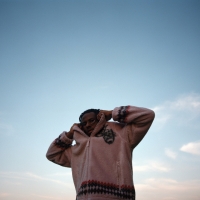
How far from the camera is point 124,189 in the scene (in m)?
2.77

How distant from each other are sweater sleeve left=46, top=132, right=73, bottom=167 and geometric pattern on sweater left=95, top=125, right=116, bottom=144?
2.35ft

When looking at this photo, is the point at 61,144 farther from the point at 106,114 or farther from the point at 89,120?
the point at 106,114

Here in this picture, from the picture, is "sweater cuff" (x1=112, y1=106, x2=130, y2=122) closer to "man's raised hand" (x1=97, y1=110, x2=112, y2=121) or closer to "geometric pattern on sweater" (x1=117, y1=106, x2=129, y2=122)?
"geometric pattern on sweater" (x1=117, y1=106, x2=129, y2=122)

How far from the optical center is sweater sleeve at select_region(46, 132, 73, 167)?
12.6ft

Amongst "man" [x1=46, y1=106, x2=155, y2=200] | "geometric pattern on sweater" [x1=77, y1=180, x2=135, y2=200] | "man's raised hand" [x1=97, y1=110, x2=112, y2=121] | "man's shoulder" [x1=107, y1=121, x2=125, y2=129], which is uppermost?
"man's raised hand" [x1=97, y1=110, x2=112, y2=121]

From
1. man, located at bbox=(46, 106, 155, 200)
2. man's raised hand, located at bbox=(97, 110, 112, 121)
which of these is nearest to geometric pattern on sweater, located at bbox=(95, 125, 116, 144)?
man, located at bbox=(46, 106, 155, 200)

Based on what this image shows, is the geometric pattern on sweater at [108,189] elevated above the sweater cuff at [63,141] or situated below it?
below

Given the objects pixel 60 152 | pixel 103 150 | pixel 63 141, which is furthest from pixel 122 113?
pixel 60 152

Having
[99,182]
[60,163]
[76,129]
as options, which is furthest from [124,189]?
[60,163]

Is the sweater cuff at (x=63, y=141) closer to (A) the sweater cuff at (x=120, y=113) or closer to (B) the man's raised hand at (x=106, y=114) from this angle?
(B) the man's raised hand at (x=106, y=114)

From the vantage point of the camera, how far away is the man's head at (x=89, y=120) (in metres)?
3.55

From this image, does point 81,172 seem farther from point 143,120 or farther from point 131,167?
point 143,120

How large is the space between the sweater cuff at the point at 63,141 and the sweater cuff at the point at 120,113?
94 cm

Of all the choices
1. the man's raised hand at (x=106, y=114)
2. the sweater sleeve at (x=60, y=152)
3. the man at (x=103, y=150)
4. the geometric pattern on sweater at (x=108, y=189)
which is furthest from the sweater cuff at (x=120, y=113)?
the sweater sleeve at (x=60, y=152)
